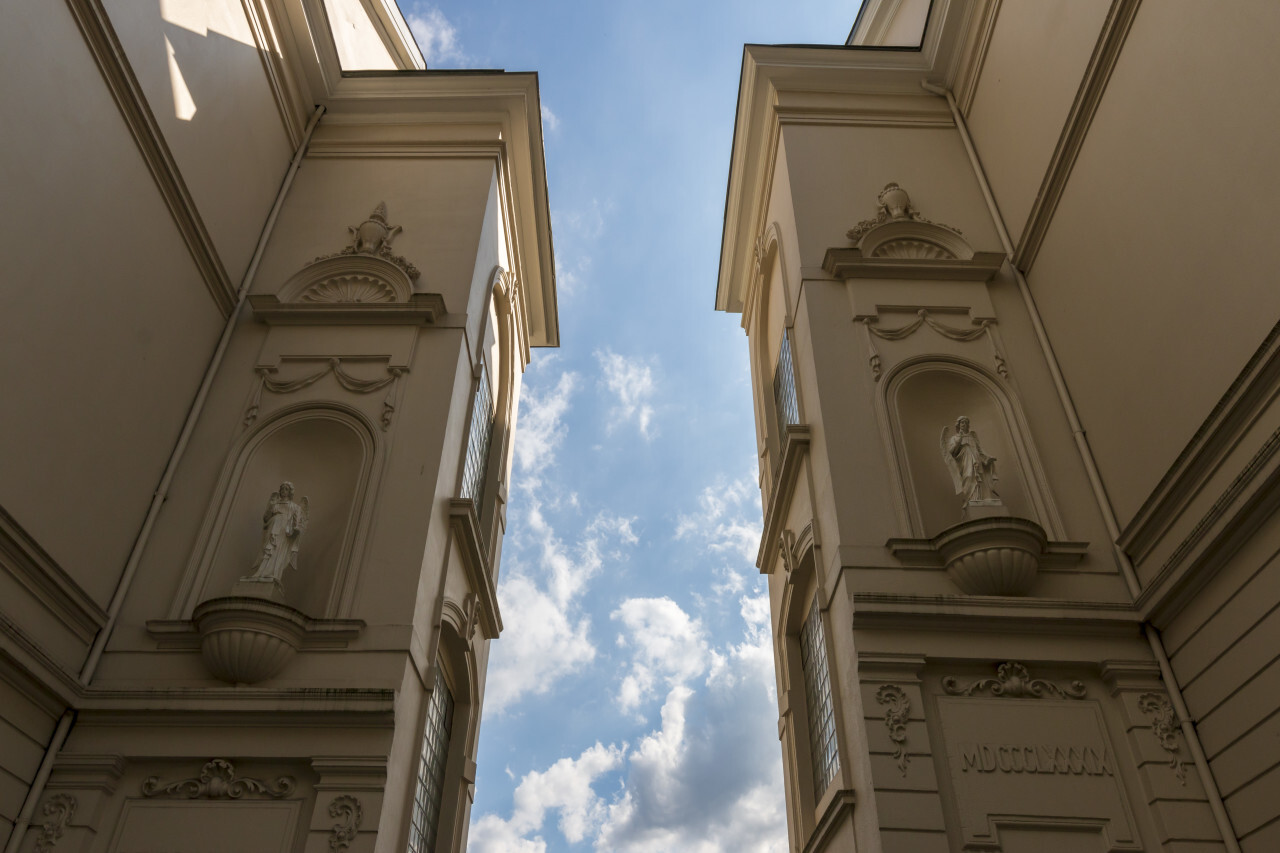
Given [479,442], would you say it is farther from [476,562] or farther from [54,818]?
[54,818]

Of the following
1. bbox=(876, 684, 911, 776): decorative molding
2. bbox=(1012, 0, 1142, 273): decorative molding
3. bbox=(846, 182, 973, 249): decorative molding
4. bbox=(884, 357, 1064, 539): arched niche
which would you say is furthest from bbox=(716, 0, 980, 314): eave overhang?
bbox=(876, 684, 911, 776): decorative molding

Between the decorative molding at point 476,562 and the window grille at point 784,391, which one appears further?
the window grille at point 784,391

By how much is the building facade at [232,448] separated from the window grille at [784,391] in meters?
4.75

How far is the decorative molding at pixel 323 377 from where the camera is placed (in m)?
12.6

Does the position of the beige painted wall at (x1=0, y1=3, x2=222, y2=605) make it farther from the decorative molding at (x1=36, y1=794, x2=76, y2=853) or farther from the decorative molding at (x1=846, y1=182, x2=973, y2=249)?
the decorative molding at (x1=846, y1=182, x2=973, y2=249)

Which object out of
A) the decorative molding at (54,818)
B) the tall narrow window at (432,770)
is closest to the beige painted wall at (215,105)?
the tall narrow window at (432,770)

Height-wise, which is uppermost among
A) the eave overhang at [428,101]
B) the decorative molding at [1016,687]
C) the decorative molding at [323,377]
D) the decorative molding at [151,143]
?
the eave overhang at [428,101]

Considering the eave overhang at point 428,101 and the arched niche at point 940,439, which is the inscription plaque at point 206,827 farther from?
the eave overhang at point 428,101

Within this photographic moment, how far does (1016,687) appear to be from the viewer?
954cm

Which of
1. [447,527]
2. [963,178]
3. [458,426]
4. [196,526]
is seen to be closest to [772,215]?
[963,178]

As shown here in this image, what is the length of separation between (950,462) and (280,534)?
303 inches

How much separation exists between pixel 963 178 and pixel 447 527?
9939 mm

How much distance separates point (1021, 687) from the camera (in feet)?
31.3

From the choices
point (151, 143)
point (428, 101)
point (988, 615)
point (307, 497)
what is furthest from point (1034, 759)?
point (428, 101)
